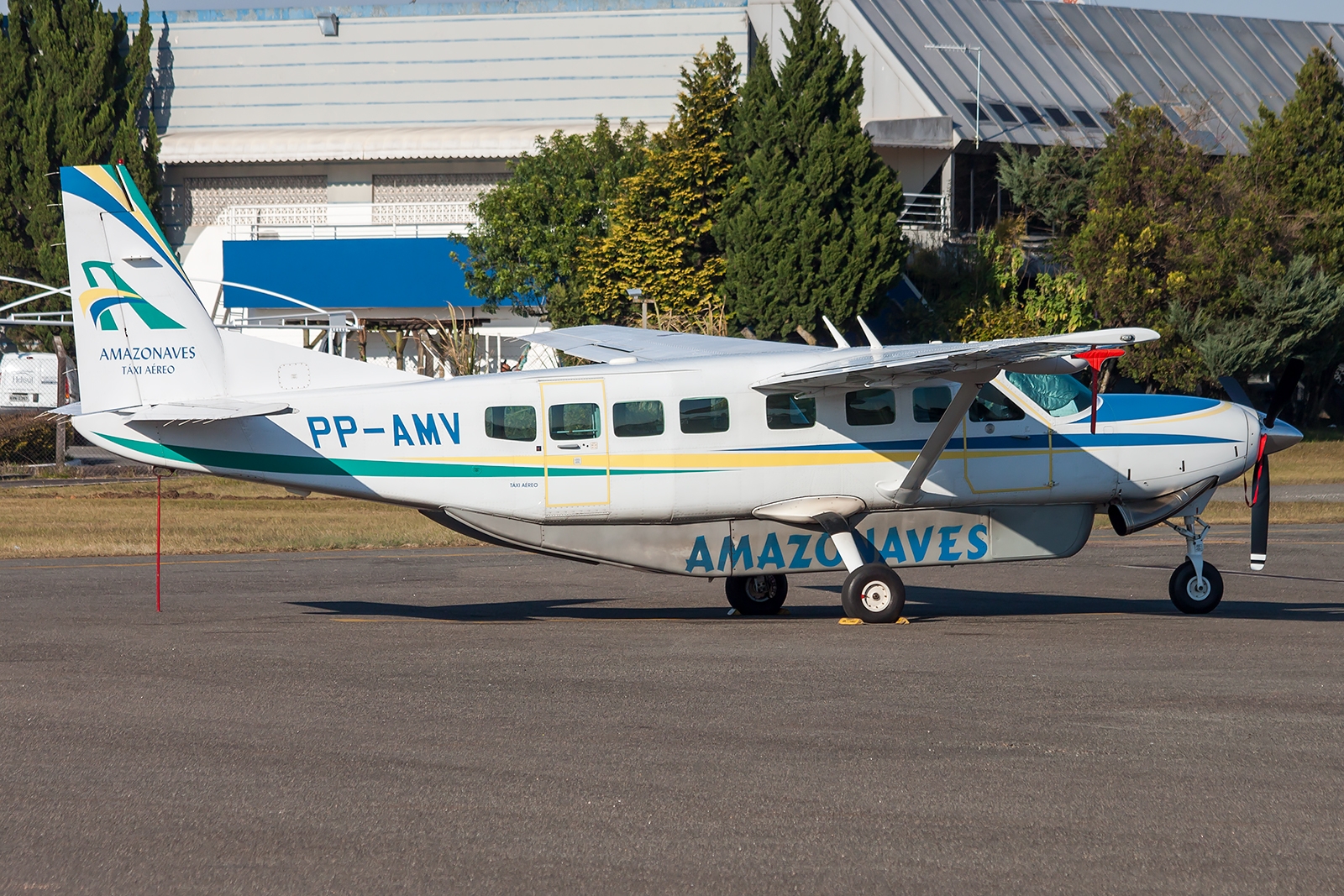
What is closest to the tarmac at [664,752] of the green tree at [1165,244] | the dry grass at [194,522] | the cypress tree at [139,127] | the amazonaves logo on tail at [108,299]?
the amazonaves logo on tail at [108,299]

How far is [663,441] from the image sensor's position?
45.0 ft

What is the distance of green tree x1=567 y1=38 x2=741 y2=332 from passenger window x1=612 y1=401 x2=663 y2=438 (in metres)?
30.5

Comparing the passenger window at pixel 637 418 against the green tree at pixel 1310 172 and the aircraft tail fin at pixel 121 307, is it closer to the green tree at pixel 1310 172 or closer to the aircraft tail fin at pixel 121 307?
the aircraft tail fin at pixel 121 307

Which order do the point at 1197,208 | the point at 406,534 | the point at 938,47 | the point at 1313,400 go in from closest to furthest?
the point at 406,534 → the point at 1197,208 → the point at 1313,400 → the point at 938,47

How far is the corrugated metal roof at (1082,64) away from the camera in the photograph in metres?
52.6

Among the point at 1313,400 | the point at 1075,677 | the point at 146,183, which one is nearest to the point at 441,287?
the point at 146,183

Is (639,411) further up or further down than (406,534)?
further up

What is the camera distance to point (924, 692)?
938cm

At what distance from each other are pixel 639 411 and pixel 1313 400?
44.5 m

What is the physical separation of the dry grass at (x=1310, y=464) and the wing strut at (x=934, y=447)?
25737 mm

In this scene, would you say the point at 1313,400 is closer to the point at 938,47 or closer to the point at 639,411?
the point at 938,47

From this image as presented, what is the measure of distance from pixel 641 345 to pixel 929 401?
3.80 m

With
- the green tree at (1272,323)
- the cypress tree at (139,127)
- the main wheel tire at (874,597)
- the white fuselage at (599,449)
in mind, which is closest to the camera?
the white fuselage at (599,449)

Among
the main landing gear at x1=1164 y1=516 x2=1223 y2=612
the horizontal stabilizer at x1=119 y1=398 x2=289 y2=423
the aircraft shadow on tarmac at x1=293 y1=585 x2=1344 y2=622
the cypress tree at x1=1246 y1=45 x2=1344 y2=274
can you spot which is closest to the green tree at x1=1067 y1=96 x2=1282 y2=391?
the cypress tree at x1=1246 y1=45 x2=1344 y2=274
